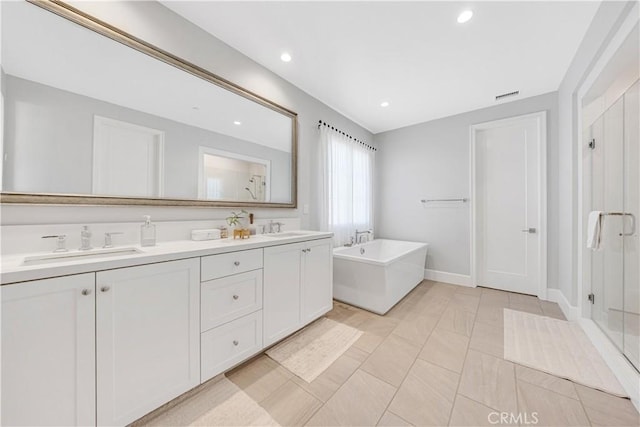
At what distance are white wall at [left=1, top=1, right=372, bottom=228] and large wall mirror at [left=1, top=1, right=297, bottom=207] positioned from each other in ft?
0.22

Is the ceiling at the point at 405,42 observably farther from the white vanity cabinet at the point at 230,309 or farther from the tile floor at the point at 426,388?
the tile floor at the point at 426,388

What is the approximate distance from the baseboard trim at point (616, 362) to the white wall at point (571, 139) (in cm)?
42

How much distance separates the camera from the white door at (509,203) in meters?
2.86

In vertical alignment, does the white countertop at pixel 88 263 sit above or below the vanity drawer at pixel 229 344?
above

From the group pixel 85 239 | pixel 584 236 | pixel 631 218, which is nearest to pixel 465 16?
pixel 631 218

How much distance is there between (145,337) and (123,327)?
115 millimetres

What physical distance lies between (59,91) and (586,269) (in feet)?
13.7

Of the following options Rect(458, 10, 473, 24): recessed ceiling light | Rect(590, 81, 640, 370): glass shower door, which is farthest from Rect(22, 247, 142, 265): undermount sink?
Rect(590, 81, 640, 370): glass shower door

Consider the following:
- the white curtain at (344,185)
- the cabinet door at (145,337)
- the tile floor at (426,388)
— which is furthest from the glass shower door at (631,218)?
the cabinet door at (145,337)

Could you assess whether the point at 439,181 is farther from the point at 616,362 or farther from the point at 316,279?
the point at 316,279

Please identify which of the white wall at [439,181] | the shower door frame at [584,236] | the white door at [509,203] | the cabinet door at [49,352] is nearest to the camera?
the cabinet door at [49,352]

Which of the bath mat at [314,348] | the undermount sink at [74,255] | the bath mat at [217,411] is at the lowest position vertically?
the bath mat at [217,411]

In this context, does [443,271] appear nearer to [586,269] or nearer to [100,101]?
[586,269]

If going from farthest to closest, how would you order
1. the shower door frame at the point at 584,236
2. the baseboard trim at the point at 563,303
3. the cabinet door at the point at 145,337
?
the baseboard trim at the point at 563,303 < the shower door frame at the point at 584,236 < the cabinet door at the point at 145,337
